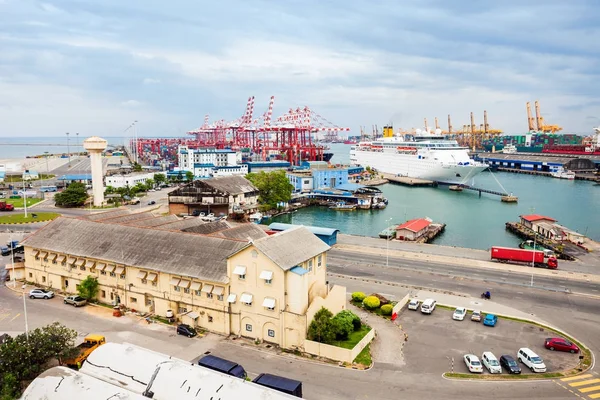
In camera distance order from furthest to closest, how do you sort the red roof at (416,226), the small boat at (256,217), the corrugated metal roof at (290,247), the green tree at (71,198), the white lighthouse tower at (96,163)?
→ 1. the white lighthouse tower at (96,163)
2. the green tree at (71,198)
3. the small boat at (256,217)
4. the red roof at (416,226)
5. the corrugated metal roof at (290,247)

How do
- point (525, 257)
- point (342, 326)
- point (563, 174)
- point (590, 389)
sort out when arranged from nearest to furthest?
point (590, 389) < point (342, 326) < point (525, 257) < point (563, 174)

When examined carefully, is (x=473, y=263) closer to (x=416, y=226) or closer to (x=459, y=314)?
(x=459, y=314)

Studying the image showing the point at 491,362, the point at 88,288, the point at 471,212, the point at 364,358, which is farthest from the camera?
the point at 471,212

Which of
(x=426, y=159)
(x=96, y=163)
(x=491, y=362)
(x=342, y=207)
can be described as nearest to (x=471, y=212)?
(x=342, y=207)

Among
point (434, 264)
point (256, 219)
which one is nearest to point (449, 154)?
point (256, 219)

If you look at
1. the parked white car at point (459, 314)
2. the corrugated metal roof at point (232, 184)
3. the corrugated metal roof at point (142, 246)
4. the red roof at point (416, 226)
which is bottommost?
the parked white car at point (459, 314)

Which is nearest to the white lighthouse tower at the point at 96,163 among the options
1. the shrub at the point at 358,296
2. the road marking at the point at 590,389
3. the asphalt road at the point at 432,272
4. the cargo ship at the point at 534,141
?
the asphalt road at the point at 432,272

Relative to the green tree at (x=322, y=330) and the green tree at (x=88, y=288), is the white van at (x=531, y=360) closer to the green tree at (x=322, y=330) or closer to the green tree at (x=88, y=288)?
the green tree at (x=322, y=330)
